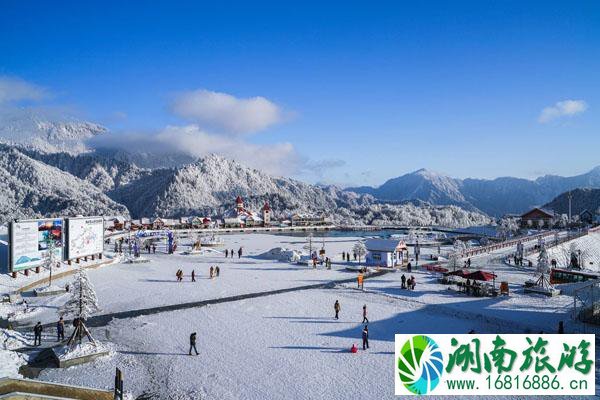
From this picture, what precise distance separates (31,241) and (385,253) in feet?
107

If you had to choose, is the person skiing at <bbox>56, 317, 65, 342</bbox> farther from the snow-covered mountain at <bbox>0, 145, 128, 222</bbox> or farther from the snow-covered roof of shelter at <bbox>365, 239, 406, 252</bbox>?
the snow-covered mountain at <bbox>0, 145, 128, 222</bbox>

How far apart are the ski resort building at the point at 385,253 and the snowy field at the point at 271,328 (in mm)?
4918

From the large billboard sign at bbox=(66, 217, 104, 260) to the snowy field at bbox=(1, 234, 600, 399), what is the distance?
406cm

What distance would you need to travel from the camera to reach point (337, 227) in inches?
5901

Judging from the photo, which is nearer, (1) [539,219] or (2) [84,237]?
(2) [84,237]

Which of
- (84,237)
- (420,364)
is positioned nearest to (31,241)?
(84,237)

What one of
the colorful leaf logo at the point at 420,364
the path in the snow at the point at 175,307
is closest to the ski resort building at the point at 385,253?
the path in the snow at the point at 175,307

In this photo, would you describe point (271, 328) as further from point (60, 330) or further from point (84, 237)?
point (84, 237)

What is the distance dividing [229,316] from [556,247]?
183 ft

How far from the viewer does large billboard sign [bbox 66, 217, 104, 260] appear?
40.2 meters

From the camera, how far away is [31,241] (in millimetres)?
34594

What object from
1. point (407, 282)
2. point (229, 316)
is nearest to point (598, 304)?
point (407, 282)

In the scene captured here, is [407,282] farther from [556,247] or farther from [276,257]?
[556,247]

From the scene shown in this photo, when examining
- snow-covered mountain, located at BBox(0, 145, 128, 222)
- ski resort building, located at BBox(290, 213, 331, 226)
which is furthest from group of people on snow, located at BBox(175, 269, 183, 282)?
snow-covered mountain, located at BBox(0, 145, 128, 222)
